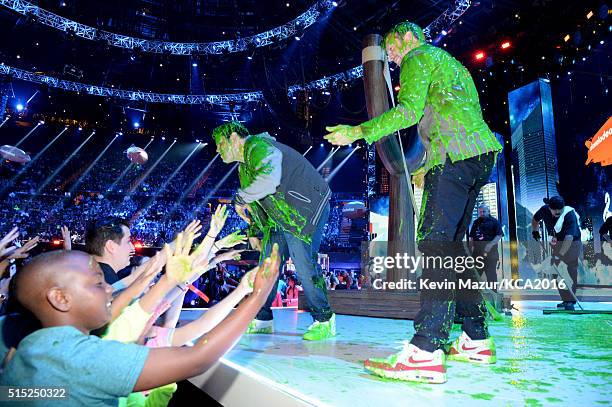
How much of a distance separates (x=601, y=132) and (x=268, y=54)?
9.86 meters

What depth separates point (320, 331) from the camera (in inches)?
107

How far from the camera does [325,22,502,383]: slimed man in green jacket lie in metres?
1.75

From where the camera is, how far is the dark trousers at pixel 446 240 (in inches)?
67.4

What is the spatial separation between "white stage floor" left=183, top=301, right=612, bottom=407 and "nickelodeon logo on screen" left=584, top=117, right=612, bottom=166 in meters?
6.48

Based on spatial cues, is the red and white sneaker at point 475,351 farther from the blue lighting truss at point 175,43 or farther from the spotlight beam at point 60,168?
the spotlight beam at point 60,168

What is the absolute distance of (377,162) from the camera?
17.0 metres

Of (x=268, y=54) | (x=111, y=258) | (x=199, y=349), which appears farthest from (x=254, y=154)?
(x=268, y=54)

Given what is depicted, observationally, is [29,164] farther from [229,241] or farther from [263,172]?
[229,241]

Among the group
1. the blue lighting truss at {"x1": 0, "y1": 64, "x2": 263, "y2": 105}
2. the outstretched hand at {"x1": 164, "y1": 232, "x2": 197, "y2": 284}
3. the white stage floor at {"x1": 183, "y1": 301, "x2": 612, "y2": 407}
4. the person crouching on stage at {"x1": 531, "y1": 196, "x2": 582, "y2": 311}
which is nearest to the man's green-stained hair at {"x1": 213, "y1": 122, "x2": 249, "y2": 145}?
the white stage floor at {"x1": 183, "y1": 301, "x2": 612, "y2": 407}

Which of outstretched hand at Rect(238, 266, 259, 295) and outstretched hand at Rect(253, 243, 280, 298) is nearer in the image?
outstretched hand at Rect(253, 243, 280, 298)

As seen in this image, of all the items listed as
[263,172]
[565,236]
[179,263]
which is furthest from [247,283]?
[565,236]

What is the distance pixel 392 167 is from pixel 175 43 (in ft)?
43.2

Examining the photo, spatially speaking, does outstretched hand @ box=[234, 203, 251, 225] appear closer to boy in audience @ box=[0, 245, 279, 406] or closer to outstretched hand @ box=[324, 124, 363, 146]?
outstretched hand @ box=[324, 124, 363, 146]

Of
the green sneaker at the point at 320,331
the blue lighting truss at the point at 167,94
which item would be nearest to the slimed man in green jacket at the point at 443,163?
the green sneaker at the point at 320,331
